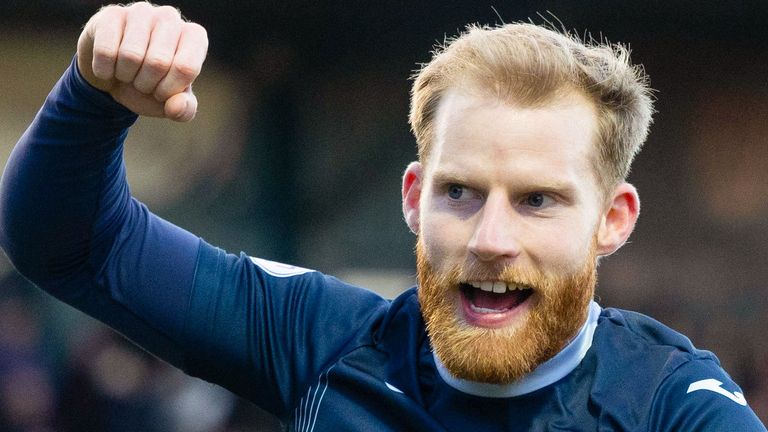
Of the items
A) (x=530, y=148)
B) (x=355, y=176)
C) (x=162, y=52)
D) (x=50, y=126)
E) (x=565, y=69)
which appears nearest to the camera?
(x=162, y=52)

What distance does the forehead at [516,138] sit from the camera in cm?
220

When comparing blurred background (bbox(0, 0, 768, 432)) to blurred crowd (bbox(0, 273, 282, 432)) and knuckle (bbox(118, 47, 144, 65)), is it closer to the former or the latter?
blurred crowd (bbox(0, 273, 282, 432))

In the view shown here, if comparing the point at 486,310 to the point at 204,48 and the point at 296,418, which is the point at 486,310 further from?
the point at 204,48

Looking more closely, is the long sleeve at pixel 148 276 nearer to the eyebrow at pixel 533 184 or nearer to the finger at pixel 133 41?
the finger at pixel 133 41

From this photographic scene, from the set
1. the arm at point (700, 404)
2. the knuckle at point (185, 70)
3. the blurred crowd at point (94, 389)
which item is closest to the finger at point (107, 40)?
the knuckle at point (185, 70)

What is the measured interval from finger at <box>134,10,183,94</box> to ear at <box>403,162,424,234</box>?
0.77 m

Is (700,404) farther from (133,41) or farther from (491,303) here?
(133,41)

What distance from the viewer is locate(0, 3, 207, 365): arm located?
1.84 meters

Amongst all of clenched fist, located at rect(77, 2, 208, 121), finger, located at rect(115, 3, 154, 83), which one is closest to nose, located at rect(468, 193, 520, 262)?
clenched fist, located at rect(77, 2, 208, 121)

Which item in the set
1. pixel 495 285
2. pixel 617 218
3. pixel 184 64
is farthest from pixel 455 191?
pixel 184 64

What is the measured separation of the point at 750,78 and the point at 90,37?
580 centimetres

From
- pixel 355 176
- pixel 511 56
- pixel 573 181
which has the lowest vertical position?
pixel 355 176

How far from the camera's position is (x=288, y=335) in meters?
2.39

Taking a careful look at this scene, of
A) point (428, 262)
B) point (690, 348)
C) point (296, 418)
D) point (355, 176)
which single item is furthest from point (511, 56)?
point (355, 176)
